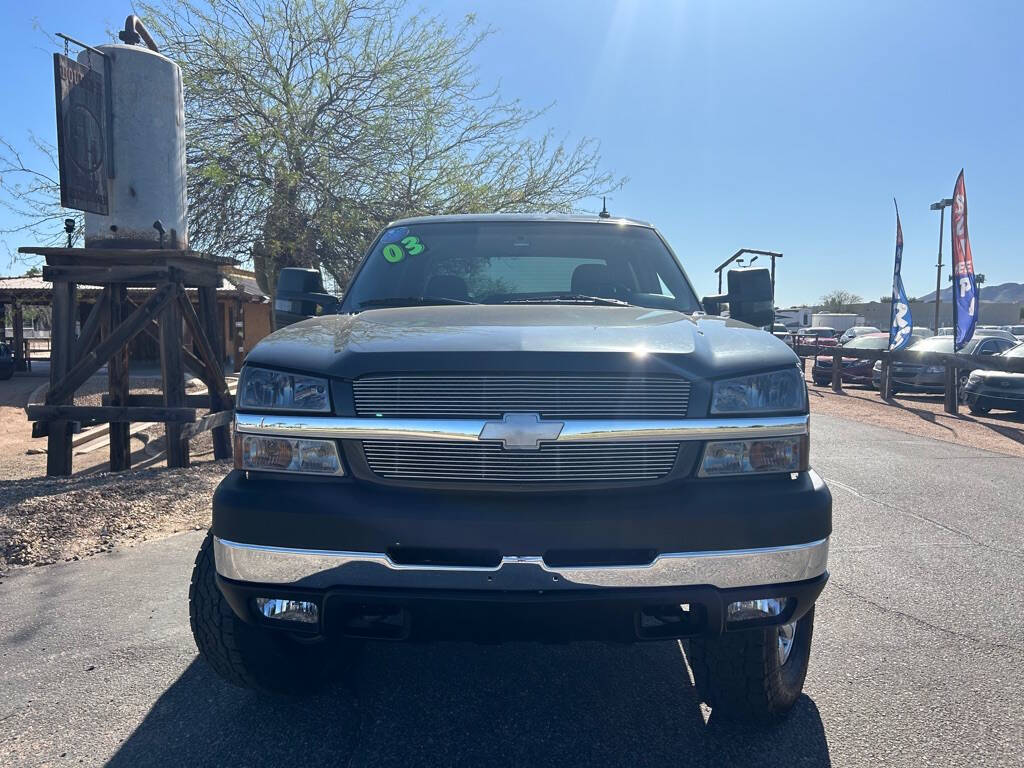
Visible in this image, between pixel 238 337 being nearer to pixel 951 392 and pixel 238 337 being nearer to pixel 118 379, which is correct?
pixel 118 379

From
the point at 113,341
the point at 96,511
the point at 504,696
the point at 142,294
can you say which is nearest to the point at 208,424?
the point at 113,341

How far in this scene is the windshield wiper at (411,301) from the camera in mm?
3516

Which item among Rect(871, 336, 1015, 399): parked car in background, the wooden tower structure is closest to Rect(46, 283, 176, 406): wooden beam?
the wooden tower structure

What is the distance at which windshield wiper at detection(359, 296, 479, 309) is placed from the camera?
3516 millimetres

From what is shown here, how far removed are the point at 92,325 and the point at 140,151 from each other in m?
1.84

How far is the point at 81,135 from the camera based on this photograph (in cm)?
716

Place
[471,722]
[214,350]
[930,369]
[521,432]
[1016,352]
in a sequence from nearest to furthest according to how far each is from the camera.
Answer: [521,432] < [471,722] < [214,350] < [1016,352] < [930,369]

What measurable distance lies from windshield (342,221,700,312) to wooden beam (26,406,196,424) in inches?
169

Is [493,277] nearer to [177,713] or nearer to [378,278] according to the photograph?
[378,278]

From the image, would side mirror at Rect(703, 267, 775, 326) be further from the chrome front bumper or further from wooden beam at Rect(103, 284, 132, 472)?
wooden beam at Rect(103, 284, 132, 472)

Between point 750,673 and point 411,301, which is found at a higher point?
point 411,301

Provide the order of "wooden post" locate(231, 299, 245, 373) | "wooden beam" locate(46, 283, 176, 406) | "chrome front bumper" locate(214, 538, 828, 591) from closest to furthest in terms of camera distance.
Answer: "chrome front bumper" locate(214, 538, 828, 591)
"wooden beam" locate(46, 283, 176, 406)
"wooden post" locate(231, 299, 245, 373)

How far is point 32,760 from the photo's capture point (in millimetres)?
2531

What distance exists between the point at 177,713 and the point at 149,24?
12472 millimetres
